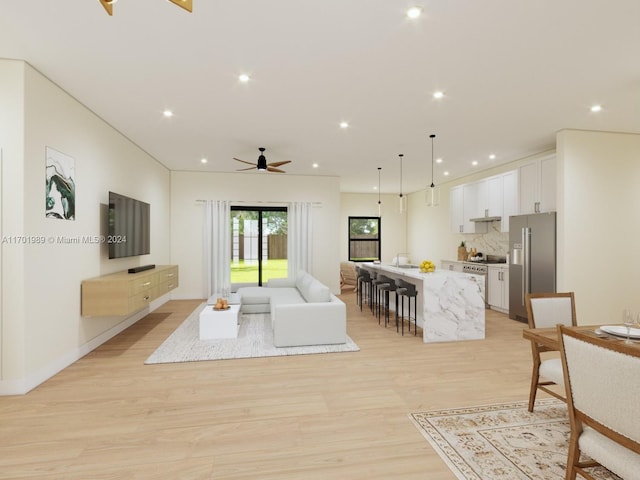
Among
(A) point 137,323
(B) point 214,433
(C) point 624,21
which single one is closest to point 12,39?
(B) point 214,433

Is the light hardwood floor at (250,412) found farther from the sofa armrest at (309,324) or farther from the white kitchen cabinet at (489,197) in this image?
the white kitchen cabinet at (489,197)

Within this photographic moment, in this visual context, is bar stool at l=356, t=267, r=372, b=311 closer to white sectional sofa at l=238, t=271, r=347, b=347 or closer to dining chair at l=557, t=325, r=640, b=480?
white sectional sofa at l=238, t=271, r=347, b=347

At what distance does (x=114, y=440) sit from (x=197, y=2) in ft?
9.65

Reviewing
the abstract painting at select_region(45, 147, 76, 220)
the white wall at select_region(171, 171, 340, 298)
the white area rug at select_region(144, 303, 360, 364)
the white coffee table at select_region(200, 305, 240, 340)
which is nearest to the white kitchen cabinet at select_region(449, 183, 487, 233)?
the white wall at select_region(171, 171, 340, 298)

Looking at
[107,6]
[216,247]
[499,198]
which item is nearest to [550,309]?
[107,6]

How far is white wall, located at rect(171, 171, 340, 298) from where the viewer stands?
774 centimetres

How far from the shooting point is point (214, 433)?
8.00 ft

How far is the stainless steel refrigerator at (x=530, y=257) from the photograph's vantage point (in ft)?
16.7

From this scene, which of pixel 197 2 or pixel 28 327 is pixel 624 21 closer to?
pixel 197 2

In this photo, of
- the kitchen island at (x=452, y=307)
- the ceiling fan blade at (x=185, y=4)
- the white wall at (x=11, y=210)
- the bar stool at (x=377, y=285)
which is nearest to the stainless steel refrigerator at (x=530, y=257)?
the kitchen island at (x=452, y=307)

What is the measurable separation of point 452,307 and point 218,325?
314cm

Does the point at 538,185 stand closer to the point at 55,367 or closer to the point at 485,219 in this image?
the point at 485,219

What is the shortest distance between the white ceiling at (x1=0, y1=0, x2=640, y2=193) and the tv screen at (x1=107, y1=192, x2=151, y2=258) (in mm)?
1062

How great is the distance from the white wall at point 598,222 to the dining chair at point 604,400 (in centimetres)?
382
